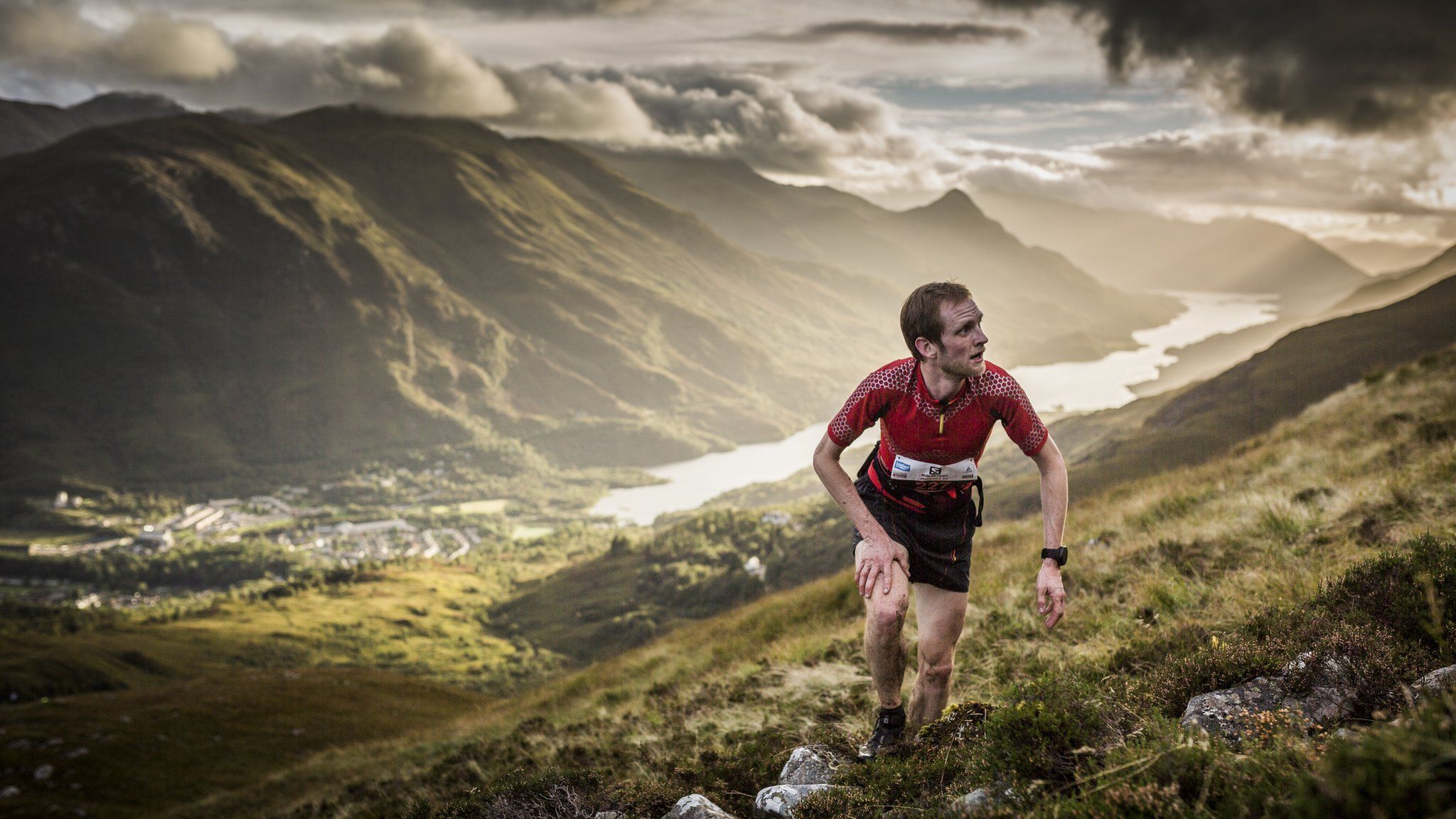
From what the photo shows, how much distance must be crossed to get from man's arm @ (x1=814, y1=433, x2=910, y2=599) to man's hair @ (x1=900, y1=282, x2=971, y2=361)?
35.4 inches

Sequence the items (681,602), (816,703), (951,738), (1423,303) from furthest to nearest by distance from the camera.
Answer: (681,602), (1423,303), (816,703), (951,738)

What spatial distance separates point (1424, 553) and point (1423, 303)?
309 feet

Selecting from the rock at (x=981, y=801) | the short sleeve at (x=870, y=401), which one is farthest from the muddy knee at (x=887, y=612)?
the rock at (x=981, y=801)

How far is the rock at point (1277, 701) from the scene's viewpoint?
3.38 meters

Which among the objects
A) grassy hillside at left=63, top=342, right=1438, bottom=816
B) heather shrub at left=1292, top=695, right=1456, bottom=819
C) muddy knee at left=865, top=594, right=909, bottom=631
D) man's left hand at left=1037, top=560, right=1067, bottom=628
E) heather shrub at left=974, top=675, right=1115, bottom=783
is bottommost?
grassy hillside at left=63, top=342, right=1438, bottom=816

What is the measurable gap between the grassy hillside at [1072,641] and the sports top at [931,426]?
138cm

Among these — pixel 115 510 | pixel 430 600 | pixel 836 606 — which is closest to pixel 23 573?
pixel 115 510

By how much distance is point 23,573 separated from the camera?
504ft

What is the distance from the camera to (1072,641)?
6297 mm

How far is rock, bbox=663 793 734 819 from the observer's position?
437 cm

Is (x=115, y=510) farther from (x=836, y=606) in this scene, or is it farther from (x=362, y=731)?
(x=836, y=606)

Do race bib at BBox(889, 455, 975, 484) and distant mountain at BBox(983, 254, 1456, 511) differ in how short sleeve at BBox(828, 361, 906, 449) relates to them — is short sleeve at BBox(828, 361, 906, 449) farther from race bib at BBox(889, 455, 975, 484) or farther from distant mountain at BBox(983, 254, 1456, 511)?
distant mountain at BBox(983, 254, 1456, 511)

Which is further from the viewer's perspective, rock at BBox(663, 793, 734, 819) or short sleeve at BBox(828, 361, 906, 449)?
short sleeve at BBox(828, 361, 906, 449)

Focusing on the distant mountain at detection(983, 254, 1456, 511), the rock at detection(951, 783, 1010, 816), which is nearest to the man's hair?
the rock at detection(951, 783, 1010, 816)
